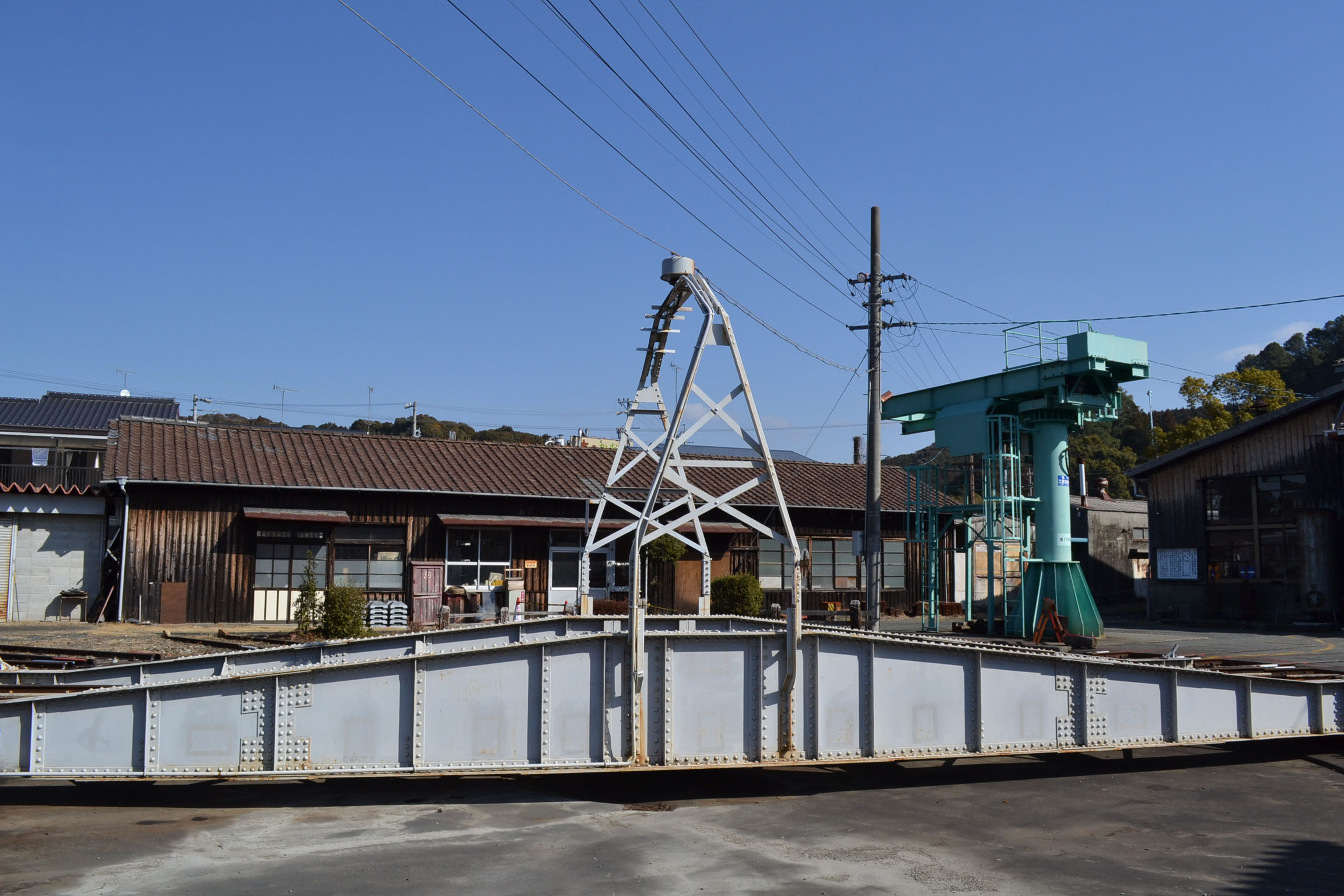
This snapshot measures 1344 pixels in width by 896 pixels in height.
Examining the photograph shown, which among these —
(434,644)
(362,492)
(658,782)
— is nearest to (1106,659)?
(658,782)

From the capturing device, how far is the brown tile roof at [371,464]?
2761 cm

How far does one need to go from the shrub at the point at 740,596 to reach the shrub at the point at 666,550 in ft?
7.19

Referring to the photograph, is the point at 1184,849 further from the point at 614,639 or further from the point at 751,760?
the point at 614,639

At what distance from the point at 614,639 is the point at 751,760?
5.67 feet

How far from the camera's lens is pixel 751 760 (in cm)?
969

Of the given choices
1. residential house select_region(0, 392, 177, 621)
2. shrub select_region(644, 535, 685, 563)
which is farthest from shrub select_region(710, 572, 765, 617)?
residential house select_region(0, 392, 177, 621)

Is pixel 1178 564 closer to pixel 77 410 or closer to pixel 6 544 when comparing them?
pixel 6 544

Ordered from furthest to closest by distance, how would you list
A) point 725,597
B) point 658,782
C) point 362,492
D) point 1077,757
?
point 362,492 < point 725,597 < point 1077,757 < point 658,782

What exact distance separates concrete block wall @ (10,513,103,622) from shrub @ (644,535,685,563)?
1481 cm

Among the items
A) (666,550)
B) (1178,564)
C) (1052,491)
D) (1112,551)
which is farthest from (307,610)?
(1112,551)

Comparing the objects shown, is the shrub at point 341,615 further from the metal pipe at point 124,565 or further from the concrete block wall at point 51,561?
the concrete block wall at point 51,561

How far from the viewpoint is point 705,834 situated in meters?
8.41

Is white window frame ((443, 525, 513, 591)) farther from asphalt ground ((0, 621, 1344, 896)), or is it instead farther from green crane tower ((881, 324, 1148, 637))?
asphalt ground ((0, 621, 1344, 896))

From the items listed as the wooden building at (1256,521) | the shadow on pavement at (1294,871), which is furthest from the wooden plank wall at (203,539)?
the wooden building at (1256,521)
